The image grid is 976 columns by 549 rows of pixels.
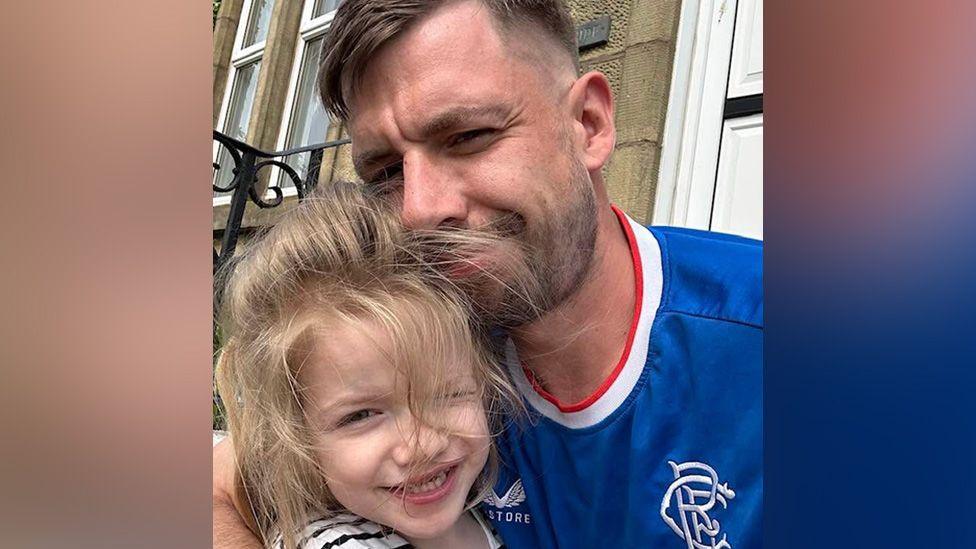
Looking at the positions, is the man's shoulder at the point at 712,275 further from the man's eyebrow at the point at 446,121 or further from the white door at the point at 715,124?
the man's eyebrow at the point at 446,121

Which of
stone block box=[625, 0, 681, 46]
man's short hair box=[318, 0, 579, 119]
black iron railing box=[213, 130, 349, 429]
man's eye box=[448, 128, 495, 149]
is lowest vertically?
black iron railing box=[213, 130, 349, 429]

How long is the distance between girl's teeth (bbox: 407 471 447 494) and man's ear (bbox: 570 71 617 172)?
1.05 ft

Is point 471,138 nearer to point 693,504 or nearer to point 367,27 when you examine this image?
point 367,27

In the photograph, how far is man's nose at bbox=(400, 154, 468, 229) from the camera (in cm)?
51

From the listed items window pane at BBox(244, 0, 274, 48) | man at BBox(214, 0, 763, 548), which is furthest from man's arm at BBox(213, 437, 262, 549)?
window pane at BBox(244, 0, 274, 48)

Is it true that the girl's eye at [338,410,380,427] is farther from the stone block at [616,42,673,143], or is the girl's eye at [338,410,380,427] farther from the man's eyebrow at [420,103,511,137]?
the stone block at [616,42,673,143]

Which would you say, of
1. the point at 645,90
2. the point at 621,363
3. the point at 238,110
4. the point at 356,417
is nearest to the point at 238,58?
the point at 238,110

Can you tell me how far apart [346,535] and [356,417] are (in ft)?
0.30
